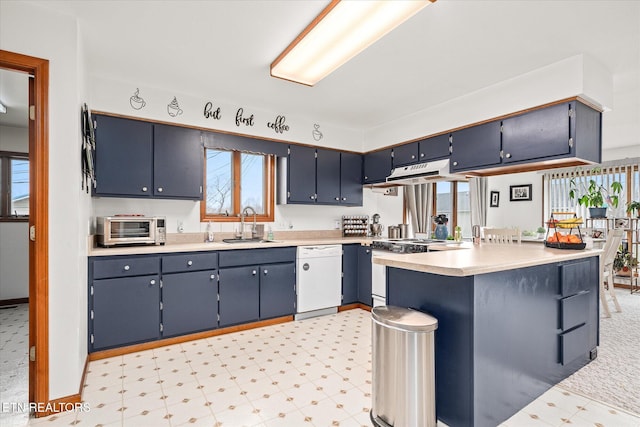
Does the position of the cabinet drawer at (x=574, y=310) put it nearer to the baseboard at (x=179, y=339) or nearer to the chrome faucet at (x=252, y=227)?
the baseboard at (x=179, y=339)

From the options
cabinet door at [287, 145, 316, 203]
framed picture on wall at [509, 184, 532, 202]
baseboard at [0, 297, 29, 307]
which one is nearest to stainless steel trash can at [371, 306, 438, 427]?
cabinet door at [287, 145, 316, 203]

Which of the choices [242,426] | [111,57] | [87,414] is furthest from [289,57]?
[87,414]

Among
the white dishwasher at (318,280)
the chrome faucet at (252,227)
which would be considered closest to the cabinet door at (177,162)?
the chrome faucet at (252,227)

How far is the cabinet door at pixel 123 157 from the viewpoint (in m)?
3.05

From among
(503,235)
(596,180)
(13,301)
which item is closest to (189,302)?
(13,301)

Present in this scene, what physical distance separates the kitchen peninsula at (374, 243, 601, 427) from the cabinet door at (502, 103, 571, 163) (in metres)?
0.97

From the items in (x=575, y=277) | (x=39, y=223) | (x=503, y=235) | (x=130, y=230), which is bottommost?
(x=575, y=277)

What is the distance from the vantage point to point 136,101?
325cm

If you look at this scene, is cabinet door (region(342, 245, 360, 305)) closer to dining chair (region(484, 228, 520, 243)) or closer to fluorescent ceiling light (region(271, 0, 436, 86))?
dining chair (region(484, 228, 520, 243))

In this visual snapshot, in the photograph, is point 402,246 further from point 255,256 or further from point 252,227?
point 252,227

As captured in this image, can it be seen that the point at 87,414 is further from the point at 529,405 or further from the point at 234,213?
the point at 529,405

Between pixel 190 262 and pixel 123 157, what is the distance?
1.19m

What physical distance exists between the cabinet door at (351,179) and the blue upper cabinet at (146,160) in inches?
76.5

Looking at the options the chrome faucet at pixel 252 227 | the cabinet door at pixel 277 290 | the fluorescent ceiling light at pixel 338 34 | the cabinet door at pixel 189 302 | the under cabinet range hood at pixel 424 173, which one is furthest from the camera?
the chrome faucet at pixel 252 227
